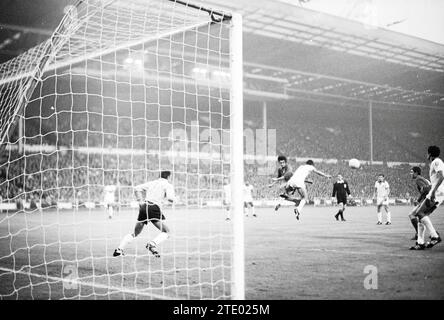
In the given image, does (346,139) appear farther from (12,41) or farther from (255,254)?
(255,254)

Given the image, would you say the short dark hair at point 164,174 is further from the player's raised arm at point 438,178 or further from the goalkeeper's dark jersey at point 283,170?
the goalkeeper's dark jersey at point 283,170

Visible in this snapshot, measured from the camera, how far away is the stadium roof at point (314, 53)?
88.9 ft

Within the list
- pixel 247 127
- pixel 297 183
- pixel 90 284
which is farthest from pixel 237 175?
pixel 247 127

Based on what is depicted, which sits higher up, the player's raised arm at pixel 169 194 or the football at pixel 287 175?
the football at pixel 287 175

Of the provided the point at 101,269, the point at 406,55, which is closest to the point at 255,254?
the point at 101,269

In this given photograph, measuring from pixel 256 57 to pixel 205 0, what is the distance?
9.02 meters

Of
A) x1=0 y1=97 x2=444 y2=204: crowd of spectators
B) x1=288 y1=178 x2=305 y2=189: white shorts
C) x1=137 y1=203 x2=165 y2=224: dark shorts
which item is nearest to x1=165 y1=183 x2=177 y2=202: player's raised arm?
x1=137 y1=203 x2=165 y2=224: dark shorts

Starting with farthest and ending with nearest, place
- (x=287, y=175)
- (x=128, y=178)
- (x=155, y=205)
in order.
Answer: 1. (x=128, y=178)
2. (x=287, y=175)
3. (x=155, y=205)

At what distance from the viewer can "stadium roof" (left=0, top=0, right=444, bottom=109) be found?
88.9ft

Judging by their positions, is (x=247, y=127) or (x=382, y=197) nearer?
(x=382, y=197)

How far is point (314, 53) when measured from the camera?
1371 inches

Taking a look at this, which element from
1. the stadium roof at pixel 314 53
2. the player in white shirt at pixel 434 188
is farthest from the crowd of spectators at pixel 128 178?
the player in white shirt at pixel 434 188

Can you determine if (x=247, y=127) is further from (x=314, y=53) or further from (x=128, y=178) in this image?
(x=128, y=178)

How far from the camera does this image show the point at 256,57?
35500 mm
